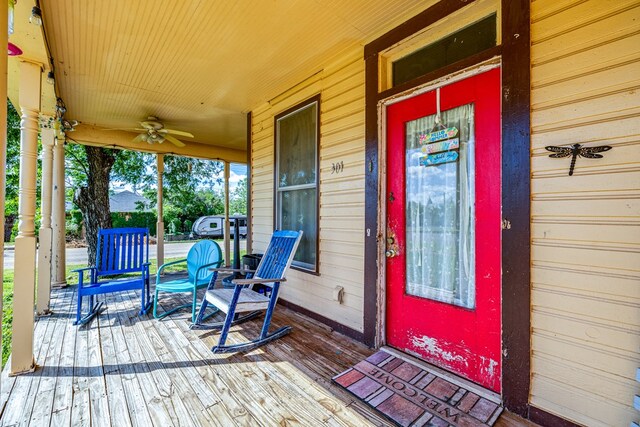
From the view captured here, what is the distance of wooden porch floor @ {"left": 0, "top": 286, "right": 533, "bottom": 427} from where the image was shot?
1.68 meters

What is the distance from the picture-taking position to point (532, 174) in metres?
1.66

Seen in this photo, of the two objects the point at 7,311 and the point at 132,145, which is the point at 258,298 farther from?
the point at 132,145

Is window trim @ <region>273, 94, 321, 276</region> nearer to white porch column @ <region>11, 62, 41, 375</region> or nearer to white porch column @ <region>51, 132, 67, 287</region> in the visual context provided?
white porch column @ <region>11, 62, 41, 375</region>

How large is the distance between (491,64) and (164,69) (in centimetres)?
309

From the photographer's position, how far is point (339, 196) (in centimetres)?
292

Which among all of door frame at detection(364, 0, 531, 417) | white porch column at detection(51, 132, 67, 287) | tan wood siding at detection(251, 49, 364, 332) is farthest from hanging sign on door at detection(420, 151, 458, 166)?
white porch column at detection(51, 132, 67, 287)

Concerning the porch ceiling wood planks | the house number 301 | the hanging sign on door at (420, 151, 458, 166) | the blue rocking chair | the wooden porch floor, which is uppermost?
the porch ceiling wood planks

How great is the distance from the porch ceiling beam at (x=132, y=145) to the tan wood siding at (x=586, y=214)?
20.6 ft

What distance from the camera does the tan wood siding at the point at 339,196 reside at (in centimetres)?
272

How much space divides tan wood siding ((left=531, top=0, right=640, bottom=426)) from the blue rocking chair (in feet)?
6.29

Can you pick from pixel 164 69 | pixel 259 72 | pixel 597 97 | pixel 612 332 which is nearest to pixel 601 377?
pixel 612 332

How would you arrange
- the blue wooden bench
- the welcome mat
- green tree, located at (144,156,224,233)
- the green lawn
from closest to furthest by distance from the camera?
the welcome mat
the green lawn
the blue wooden bench
green tree, located at (144,156,224,233)

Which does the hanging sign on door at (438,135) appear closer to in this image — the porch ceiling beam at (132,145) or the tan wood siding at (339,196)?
the tan wood siding at (339,196)

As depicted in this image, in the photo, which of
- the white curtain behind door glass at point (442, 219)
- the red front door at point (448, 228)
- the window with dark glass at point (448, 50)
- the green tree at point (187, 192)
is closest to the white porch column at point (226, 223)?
the green tree at point (187, 192)
